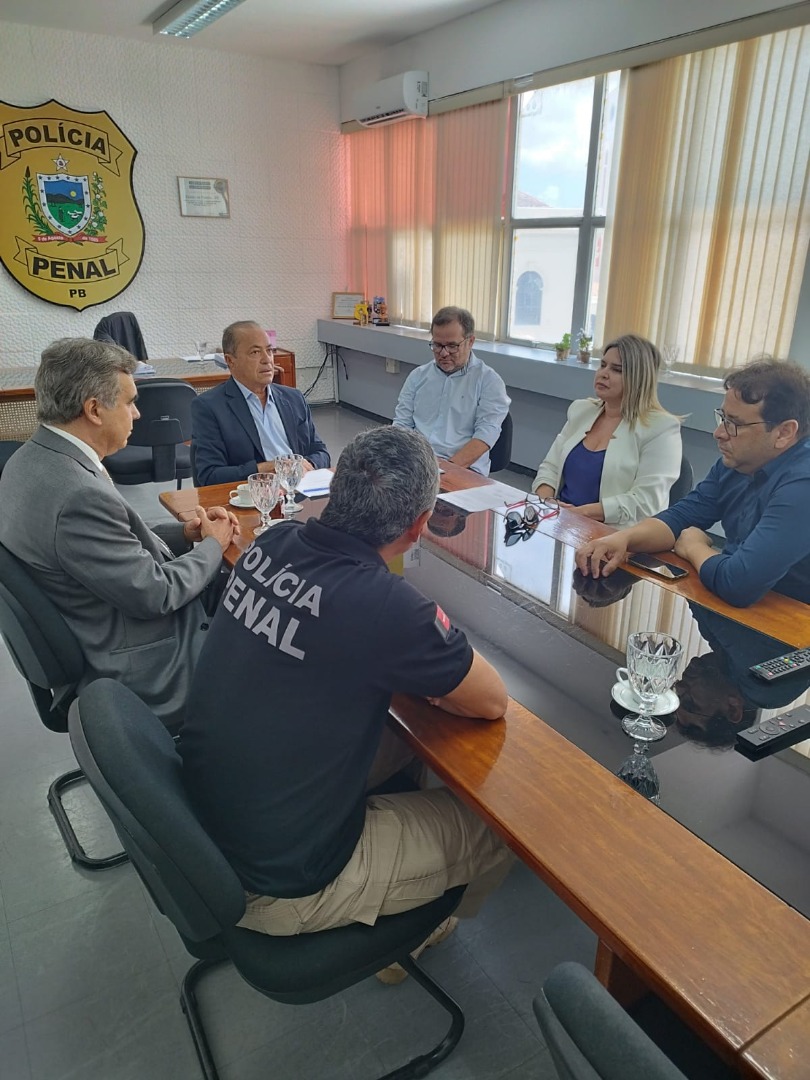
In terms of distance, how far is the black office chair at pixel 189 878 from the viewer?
973 millimetres

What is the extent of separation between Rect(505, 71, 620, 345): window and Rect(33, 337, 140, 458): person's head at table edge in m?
3.62

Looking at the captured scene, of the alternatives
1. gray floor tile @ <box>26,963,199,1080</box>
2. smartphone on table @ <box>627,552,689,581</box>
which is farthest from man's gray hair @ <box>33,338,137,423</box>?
smartphone on table @ <box>627,552,689,581</box>

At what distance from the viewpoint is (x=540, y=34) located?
4391 mm

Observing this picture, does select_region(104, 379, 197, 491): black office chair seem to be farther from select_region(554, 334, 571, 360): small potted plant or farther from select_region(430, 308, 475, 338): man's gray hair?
select_region(554, 334, 571, 360): small potted plant

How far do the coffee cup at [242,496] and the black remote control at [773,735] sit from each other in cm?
159

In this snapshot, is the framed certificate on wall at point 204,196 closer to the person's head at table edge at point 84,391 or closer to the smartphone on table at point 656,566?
the person's head at table edge at point 84,391

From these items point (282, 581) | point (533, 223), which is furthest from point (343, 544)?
point (533, 223)

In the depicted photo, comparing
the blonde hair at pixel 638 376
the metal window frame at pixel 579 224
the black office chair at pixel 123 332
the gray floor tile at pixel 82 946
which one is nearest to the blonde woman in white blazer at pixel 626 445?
the blonde hair at pixel 638 376

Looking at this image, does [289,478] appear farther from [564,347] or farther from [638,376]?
[564,347]

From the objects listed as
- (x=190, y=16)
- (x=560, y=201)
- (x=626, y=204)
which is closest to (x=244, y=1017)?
(x=626, y=204)

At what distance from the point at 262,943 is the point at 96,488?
95cm

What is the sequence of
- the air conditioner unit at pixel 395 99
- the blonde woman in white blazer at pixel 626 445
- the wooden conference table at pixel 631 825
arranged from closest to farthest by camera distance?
the wooden conference table at pixel 631 825
the blonde woman in white blazer at pixel 626 445
the air conditioner unit at pixel 395 99

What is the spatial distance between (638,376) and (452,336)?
0.95 m

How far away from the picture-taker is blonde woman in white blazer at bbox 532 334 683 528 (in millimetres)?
2453
